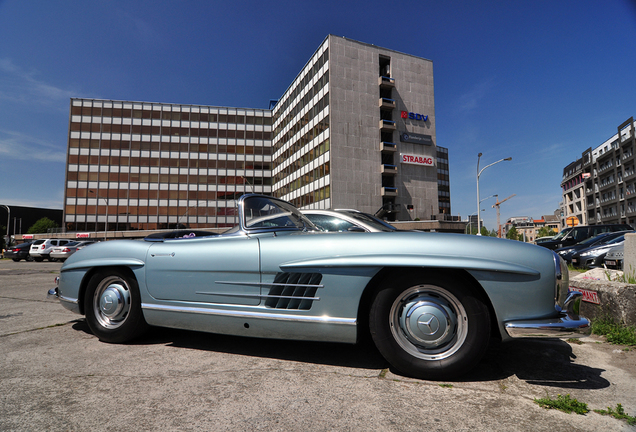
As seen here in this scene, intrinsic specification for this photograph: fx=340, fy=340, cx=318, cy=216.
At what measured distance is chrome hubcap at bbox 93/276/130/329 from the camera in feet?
10.5

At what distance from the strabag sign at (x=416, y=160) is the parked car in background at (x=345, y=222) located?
38.2 meters

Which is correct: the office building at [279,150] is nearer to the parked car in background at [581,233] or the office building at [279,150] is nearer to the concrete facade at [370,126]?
the concrete facade at [370,126]

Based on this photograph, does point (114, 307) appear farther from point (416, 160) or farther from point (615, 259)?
point (416, 160)

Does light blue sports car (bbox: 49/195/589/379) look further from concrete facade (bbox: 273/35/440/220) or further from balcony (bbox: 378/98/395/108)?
Answer: balcony (bbox: 378/98/395/108)

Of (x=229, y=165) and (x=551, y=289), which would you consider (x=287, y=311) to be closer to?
(x=551, y=289)

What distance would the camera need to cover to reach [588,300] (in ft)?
12.6

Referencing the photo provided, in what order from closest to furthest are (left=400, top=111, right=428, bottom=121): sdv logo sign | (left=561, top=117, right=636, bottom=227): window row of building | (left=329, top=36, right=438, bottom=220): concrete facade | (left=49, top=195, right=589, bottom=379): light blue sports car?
1. (left=49, top=195, right=589, bottom=379): light blue sports car
2. (left=329, top=36, right=438, bottom=220): concrete facade
3. (left=400, top=111, right=428, bottom=121): sdv logo sign
4. (left=561, top=117, right=636, bottom=227): window row of building

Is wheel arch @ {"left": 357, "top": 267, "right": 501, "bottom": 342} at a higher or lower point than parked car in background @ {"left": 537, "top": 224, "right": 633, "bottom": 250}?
lower

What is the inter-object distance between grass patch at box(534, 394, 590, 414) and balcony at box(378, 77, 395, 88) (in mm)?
43318

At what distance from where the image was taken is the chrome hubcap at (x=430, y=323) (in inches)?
89.4

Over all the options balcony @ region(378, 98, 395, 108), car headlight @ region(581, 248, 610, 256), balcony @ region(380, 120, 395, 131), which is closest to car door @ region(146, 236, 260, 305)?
car headlight @ region(581, 248, 610, 256)

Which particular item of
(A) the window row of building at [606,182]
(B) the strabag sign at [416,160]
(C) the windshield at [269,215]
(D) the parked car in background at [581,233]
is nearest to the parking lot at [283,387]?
(C) the windshield at [269,215]

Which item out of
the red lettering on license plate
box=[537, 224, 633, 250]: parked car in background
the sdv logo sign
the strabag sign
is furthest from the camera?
the sdv logo sign

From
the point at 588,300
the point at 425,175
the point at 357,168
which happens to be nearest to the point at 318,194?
the point at 357,168
